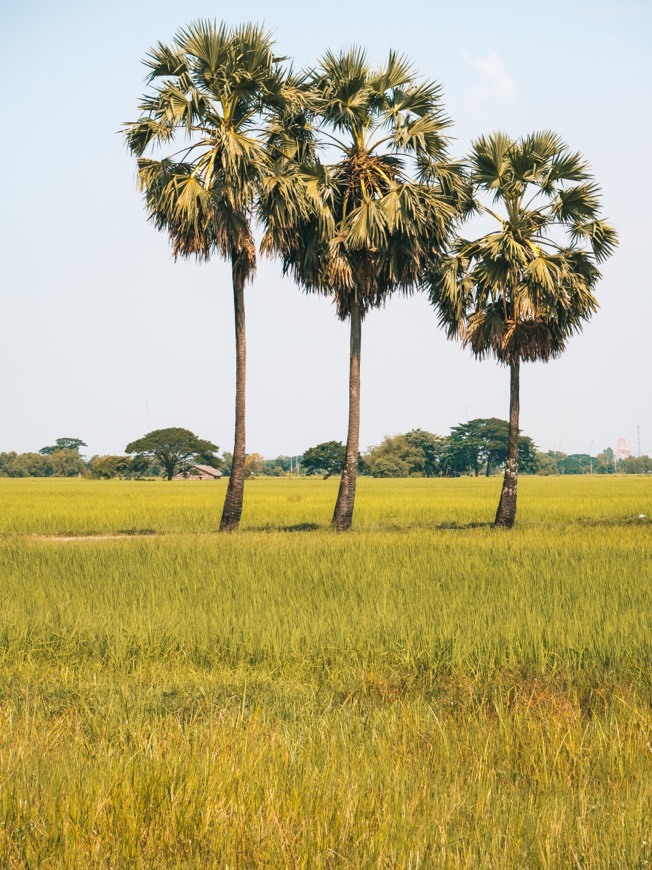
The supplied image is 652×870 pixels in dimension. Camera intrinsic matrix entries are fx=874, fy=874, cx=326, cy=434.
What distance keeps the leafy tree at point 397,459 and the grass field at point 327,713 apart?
11813 cm

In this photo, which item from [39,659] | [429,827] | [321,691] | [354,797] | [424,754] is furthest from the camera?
[39,659]

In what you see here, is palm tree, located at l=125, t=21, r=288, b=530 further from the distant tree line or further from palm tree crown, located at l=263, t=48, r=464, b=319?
the distant tree line

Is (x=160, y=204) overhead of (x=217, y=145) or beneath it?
beneath

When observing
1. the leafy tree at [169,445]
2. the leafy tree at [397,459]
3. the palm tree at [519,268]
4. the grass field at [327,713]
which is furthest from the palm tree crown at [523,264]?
the leafy tree at [397,459]

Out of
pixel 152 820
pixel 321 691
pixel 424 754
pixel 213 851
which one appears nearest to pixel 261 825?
pixel 213 851

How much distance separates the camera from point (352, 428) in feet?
91.2

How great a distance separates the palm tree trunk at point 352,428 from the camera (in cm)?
2770

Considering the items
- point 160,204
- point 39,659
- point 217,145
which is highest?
point 217,145

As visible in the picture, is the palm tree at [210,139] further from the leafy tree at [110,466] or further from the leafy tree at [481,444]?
the leafy tree at [481,444]

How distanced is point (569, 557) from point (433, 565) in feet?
10.6

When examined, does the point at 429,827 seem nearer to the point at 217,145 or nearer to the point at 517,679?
the point at 517,679

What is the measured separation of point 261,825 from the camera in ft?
14.8

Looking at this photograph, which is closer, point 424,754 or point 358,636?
point 424,754

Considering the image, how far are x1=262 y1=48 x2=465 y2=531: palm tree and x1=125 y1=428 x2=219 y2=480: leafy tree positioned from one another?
3430 inches
